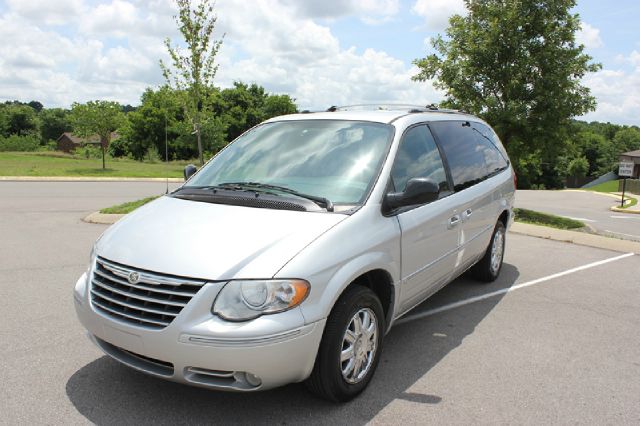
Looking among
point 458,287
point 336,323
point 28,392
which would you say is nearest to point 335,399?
point 336,323

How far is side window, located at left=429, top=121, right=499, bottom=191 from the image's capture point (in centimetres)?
482

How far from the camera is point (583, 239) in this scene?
9164 millimetres

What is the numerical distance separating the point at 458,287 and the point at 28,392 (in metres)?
4.39

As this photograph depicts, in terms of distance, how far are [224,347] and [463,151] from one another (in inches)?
132

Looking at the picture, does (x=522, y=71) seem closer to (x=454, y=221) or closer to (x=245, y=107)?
(x=454, y=221)

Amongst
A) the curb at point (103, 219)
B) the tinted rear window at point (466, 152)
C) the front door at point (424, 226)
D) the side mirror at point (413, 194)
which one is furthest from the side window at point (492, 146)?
the curb at point (103, 219)

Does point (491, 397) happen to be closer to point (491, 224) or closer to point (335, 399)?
point (335, 399)

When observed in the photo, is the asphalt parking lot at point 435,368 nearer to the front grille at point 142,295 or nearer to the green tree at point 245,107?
the front grille at point 142,295

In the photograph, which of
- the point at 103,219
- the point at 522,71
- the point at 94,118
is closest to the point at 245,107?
the point at 94,118

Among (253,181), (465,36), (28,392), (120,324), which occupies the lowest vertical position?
(28,392)

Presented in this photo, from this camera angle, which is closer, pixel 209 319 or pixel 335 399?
pixel 209 319

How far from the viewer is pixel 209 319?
2.80 metres

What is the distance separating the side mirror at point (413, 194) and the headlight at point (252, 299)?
109 cm

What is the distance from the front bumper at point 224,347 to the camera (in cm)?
276
